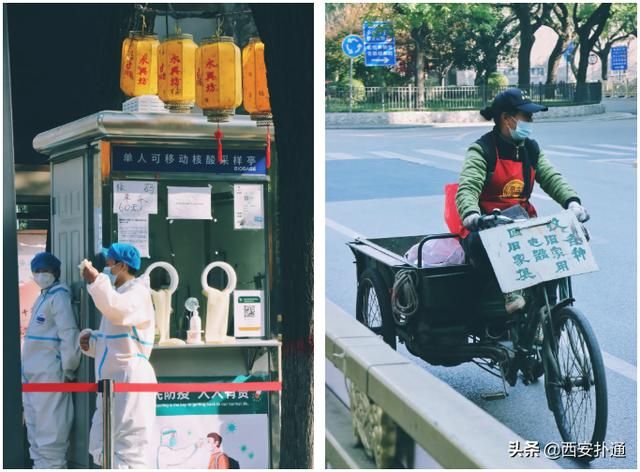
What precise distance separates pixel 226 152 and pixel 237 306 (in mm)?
928

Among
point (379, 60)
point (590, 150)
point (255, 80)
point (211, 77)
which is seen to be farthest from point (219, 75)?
point (590, 150)

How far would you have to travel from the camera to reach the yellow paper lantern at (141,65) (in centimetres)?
604

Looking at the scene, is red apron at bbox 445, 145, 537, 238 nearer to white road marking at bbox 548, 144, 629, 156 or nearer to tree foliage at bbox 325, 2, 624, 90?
white road marking at bbox 548, 144, 629, 156

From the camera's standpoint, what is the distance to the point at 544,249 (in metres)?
4.98

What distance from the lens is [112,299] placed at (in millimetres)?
5531

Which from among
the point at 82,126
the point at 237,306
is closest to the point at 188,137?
the point at 82,126

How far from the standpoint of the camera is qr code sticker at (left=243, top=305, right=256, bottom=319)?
6.04m

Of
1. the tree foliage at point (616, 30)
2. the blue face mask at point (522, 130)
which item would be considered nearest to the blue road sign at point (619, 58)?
the tree foliage at point (616, 30)

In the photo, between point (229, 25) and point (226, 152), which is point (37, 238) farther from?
point (229, 25)

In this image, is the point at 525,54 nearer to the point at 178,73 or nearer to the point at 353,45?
the point at 353,45

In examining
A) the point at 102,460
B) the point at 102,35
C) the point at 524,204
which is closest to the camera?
the point at 524,204

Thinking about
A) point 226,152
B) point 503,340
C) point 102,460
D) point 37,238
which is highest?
point 226,152

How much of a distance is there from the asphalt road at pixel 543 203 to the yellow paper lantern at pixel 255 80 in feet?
1.63

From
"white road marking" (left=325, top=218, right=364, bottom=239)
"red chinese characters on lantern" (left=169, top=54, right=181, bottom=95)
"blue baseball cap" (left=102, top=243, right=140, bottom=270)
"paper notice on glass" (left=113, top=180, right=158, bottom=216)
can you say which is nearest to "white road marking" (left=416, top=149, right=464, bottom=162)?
"white road marking" (left=325, top=218, right=364, bottom=239)
